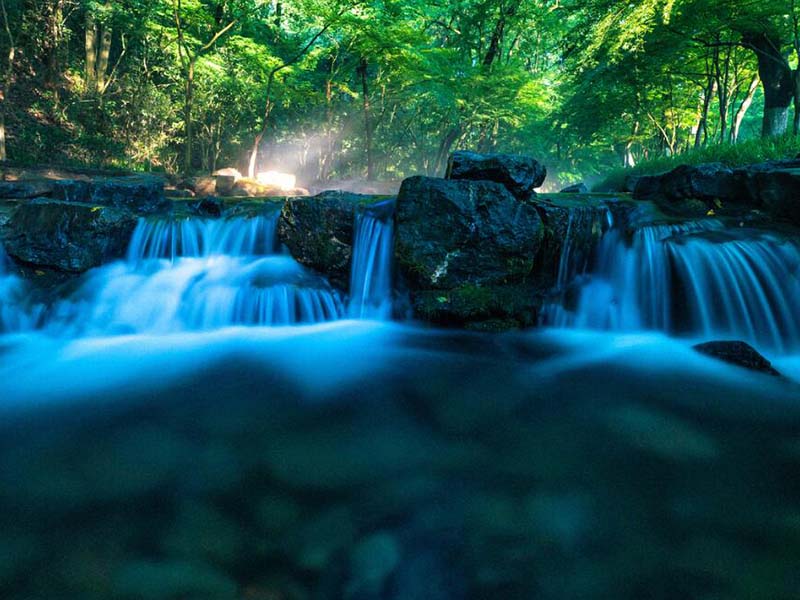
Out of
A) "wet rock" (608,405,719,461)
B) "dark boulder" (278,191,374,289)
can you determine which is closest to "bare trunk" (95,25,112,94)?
"dark boulder" (278,191,374,289)

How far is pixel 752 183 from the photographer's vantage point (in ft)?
24.1

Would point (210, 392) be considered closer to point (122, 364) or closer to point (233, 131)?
point (122, 364)

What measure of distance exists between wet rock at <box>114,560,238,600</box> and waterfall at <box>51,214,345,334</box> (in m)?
4.60

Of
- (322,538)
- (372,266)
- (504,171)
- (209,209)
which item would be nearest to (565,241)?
(504,171)

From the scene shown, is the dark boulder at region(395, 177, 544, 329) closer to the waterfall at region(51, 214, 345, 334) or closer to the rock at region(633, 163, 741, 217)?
the waterfall at region(51, 214, 345, 334)

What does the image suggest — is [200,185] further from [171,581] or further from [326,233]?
[171,581]

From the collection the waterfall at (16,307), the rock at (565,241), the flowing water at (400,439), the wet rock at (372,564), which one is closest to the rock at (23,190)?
the flowing water at (400,439)

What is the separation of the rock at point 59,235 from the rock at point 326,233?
3.16 metres

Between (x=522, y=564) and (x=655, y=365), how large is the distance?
3795mm

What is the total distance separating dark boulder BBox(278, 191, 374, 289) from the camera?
7.14m

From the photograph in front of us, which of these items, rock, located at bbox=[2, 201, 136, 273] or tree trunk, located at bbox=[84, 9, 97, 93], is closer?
rock, located at bbox=[2, 201, 136, 273]

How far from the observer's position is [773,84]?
490 inches

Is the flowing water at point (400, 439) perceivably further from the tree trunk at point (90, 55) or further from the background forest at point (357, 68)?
the tree trunk at point (90, 55)

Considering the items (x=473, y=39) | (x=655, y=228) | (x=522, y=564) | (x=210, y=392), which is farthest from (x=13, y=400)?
(x=473, y=39)
